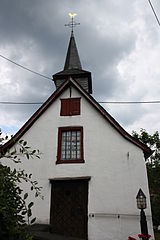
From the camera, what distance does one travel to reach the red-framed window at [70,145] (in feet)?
34.8

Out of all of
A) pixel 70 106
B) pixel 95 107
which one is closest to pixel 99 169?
pixel 95 107

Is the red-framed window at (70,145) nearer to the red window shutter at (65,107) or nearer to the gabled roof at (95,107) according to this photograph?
the red window shutter at (65,107)

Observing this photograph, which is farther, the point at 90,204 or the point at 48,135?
the point at 48,135

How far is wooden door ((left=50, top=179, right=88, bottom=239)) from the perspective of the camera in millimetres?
9406

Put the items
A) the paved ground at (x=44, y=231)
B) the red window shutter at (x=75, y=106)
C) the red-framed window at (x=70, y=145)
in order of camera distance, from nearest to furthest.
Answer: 1. the paved ground at (x=44, y=231)
2. the red-framed window at (x=70, y=145)
3. the red window shutter at (x=75, y=106)

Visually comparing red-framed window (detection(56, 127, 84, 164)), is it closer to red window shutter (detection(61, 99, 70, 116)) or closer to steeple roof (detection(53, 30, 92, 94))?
red window shutter (detection(61, 99, 70, 116))

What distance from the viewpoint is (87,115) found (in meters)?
11.3

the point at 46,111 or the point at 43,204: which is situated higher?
the point at 46,111

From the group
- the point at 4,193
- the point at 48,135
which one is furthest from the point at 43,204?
the point at 4,193

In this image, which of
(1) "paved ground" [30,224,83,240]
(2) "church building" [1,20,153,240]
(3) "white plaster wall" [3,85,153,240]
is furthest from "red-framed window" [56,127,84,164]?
(1) "paved ground" [30,224,83,240]

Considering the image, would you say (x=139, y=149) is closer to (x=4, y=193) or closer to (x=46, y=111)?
(x=46, y=111)

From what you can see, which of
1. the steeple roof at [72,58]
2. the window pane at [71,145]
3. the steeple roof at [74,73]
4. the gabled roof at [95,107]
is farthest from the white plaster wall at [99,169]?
the steeple roof at [72,58]

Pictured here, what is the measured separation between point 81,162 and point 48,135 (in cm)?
201

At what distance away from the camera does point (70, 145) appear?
35.9ft
